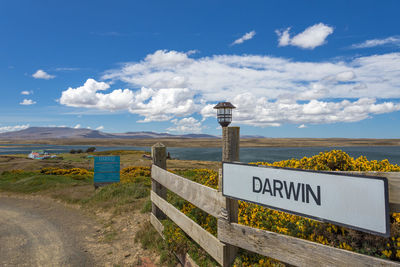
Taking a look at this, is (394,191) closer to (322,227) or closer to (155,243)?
(322,227)

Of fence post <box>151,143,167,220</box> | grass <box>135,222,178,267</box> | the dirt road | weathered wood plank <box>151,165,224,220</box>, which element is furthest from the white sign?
the dirt road

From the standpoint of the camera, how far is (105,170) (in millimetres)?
13383

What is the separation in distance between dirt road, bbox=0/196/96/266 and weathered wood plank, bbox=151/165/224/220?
2.43 metres

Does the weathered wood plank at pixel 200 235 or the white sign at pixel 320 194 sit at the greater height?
the white sign at pixel 320 194

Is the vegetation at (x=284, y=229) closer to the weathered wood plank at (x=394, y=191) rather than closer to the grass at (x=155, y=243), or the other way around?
the grass at (x=155, y=243)

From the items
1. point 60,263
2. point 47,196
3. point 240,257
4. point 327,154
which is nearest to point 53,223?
point 60,263

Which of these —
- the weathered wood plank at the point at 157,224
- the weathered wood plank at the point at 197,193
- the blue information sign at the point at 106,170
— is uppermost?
the weathered wood plank at the point at 197,193

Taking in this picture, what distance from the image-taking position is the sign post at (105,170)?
13117mm

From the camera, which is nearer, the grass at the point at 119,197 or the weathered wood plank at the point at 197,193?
the weathered wood plank at the point at 197,193

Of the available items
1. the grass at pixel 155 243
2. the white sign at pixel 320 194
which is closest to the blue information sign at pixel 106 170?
the grass at pixel 155 243

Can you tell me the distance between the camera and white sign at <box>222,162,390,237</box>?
1.93 metres

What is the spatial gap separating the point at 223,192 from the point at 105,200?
334 inches

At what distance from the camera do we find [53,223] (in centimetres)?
809

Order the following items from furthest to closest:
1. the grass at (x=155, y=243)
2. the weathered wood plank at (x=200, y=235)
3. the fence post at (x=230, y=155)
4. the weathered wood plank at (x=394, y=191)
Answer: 1. the grass at (x=155, y=243)
2. the weathered wood plank at (x=200, y=235)
3. the fence post at (x=230, y=155)
4. the weathered wood plank at (x=394, y=191)
